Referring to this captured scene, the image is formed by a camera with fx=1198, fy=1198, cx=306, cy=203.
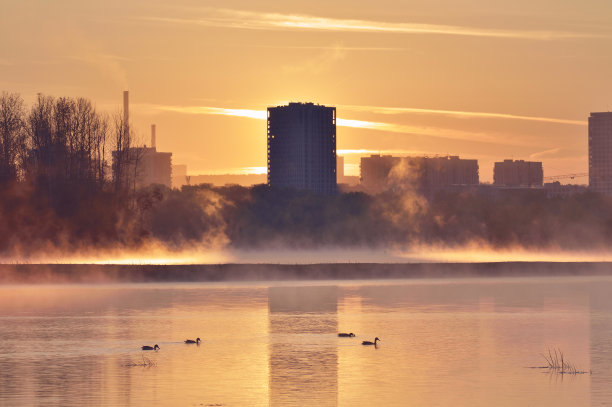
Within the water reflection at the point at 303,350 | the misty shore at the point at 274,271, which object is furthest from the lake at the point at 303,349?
the misty shore at the point at 274,271

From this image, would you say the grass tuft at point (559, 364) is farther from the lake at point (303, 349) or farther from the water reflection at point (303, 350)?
the water reflection at point (303, 350)

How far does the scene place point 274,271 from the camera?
10225 centimetres

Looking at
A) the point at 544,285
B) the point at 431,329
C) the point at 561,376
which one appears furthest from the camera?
the point at 544,285

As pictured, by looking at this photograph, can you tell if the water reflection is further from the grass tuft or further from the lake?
the grass tuft

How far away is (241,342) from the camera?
47.4 m

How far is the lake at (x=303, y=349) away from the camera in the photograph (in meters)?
32.8

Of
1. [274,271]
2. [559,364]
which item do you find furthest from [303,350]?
[274,271]

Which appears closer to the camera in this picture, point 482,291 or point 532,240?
point 482,291

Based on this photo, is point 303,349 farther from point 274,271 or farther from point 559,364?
point 274,271

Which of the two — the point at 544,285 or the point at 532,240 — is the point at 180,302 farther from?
the point at 532,240

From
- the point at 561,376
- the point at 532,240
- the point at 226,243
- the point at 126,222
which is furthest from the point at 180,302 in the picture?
the point at 532,240

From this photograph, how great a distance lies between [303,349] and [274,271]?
57997 millimetres

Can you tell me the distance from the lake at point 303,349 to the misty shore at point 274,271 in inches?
567

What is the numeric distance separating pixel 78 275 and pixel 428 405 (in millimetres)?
67612
